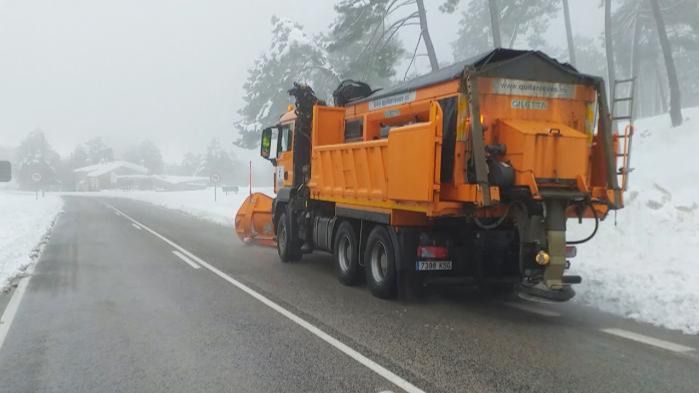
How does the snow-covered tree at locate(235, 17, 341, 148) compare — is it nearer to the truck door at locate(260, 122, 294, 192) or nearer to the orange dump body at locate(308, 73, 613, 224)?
the truck door at locate(260, 122, 294, 192)

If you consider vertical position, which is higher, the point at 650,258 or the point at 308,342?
the point at 650,258

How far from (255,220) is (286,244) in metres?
3.57

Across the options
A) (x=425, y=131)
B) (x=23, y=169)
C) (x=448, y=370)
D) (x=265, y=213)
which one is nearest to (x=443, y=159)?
(x=425, y=131)

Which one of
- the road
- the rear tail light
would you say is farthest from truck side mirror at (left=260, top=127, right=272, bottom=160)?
the rear tail light

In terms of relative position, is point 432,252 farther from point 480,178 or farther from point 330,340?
point 330,340

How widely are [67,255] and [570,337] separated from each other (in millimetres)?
11136

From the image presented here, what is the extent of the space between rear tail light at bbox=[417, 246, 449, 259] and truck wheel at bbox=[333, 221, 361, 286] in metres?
1.63

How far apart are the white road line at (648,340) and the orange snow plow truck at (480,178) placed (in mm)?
622

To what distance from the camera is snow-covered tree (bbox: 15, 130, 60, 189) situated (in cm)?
10644

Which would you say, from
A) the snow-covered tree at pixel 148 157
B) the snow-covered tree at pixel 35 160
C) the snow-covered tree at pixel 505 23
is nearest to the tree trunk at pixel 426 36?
the snow-covered tree at pixel 505 23

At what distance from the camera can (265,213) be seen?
51.6 feet

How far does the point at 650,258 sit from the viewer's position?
963 cm

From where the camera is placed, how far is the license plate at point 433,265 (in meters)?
8.04

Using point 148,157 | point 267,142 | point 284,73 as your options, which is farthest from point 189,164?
point 267,142
